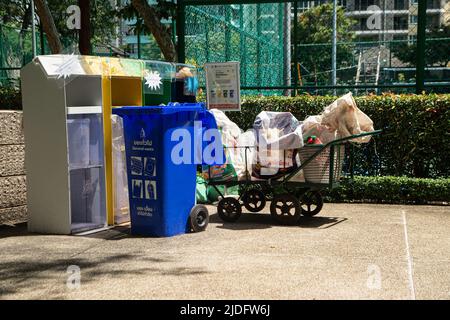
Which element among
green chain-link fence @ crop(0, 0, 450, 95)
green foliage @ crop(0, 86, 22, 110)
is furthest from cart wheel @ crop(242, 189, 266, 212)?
green foliage @ crop(0, 86, 22, 110)

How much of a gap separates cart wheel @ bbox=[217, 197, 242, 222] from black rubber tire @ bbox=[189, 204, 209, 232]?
514mm

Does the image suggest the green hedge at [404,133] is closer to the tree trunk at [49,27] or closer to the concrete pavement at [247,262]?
the concrete pavement at [247,262]

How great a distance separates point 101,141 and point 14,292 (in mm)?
2782

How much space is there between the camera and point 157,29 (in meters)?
12.8

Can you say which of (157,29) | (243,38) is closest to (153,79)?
(157,29)

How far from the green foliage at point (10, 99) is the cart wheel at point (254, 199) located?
9.09 metres

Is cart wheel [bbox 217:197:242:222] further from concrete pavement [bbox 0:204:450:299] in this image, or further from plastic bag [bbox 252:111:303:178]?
plastic bag [bbox 252:111:303:178]

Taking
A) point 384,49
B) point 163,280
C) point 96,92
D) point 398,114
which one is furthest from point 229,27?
point 163,280

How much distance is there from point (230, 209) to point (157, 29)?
5.63 metres

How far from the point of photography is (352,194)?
9633 mm

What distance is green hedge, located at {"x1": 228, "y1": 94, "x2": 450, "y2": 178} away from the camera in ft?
31.1

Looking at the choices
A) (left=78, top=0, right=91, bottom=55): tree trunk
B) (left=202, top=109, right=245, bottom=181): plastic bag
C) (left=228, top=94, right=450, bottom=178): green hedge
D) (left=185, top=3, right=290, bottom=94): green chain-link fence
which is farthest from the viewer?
(left=78, top=0, right=91, bottom=55): tree trunk

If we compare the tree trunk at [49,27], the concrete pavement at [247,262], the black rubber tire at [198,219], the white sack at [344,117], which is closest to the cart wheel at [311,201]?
the concrete pavement at [247,262]

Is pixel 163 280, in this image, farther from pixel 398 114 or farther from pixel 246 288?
pixel 398 114
